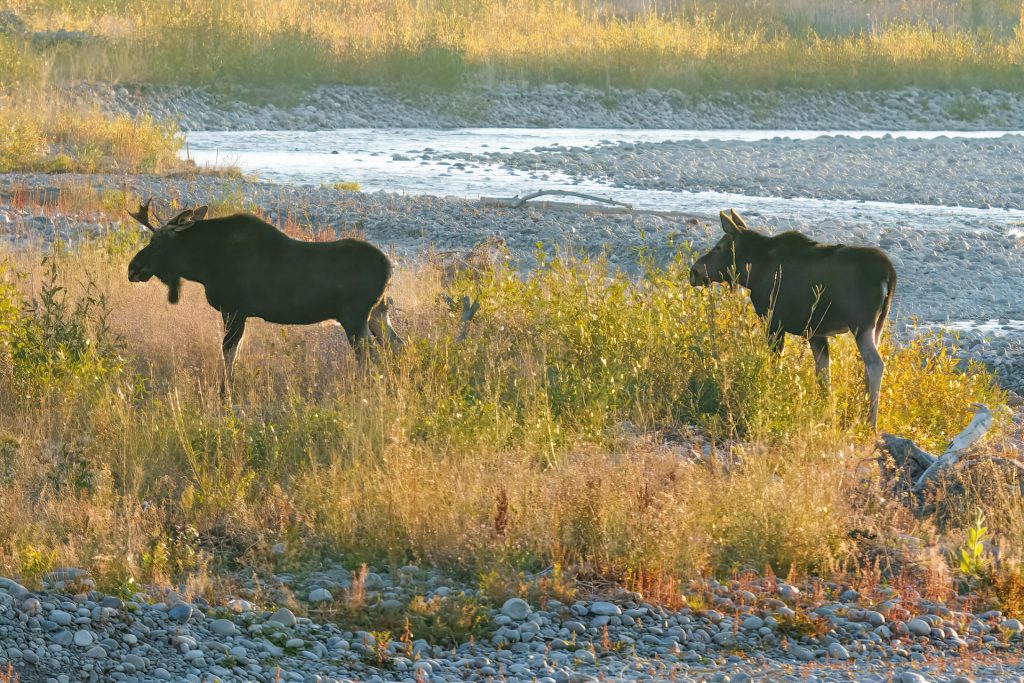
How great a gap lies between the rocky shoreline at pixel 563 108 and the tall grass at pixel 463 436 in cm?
1749

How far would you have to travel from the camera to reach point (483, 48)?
3222 cm

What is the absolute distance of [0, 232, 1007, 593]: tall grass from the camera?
280 inches

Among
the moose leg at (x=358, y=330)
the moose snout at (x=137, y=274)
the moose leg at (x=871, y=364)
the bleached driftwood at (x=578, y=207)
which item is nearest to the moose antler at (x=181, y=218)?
the moose snout at (x=137, y=274)

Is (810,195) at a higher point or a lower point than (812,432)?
lower

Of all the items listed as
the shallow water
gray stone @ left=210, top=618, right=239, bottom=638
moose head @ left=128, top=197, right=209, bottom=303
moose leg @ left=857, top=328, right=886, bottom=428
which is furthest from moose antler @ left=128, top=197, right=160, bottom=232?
the shallow water

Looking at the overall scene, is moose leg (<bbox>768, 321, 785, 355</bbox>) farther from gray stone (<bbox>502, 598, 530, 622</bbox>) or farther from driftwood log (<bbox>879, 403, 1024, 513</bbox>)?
gray stone (<bbox>502, 598, 530, 622</bbox>)

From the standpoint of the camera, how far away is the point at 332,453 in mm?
7957

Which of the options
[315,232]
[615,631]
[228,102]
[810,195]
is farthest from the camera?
[228,102]

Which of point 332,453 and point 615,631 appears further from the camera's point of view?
point 332,453

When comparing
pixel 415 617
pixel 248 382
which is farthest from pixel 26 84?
pixel 415 617

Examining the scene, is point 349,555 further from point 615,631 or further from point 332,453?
point 615,631

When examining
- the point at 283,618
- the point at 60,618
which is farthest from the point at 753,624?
the point at 60,618

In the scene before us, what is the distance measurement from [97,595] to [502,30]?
2901 cm

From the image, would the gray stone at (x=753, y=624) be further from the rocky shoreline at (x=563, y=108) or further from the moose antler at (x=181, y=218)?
the rocky shoreline at (x=563, y=108)
